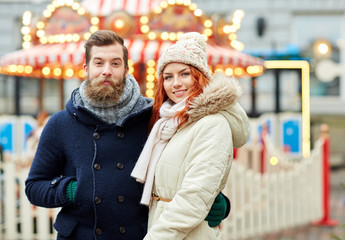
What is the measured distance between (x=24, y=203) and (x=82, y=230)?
129 inches

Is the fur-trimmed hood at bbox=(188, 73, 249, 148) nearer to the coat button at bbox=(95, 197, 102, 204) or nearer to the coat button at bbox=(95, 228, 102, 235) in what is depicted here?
the coat button at bbox=(95, 197, 102, 204)

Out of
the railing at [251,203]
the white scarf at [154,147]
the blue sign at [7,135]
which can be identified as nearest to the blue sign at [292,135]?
the railing at [251,203]

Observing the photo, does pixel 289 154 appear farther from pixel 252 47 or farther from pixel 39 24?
pixel 39 24

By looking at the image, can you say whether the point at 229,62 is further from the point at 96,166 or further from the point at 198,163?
the point at 198,163

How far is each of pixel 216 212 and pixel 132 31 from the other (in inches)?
219

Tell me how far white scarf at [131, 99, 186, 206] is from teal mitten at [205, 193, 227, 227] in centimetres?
29

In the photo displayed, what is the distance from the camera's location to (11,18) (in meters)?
17.8

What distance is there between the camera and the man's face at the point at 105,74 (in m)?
2.49

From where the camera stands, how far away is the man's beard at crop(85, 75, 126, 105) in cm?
248

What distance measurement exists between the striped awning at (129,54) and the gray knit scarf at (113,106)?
15.2 ft

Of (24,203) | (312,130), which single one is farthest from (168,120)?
(312,130)

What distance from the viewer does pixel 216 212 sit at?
2430mm

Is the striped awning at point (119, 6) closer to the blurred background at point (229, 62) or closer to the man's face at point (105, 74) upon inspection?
the blurred background at point (229, 62)

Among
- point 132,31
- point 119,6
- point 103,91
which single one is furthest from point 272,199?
point 103,91
